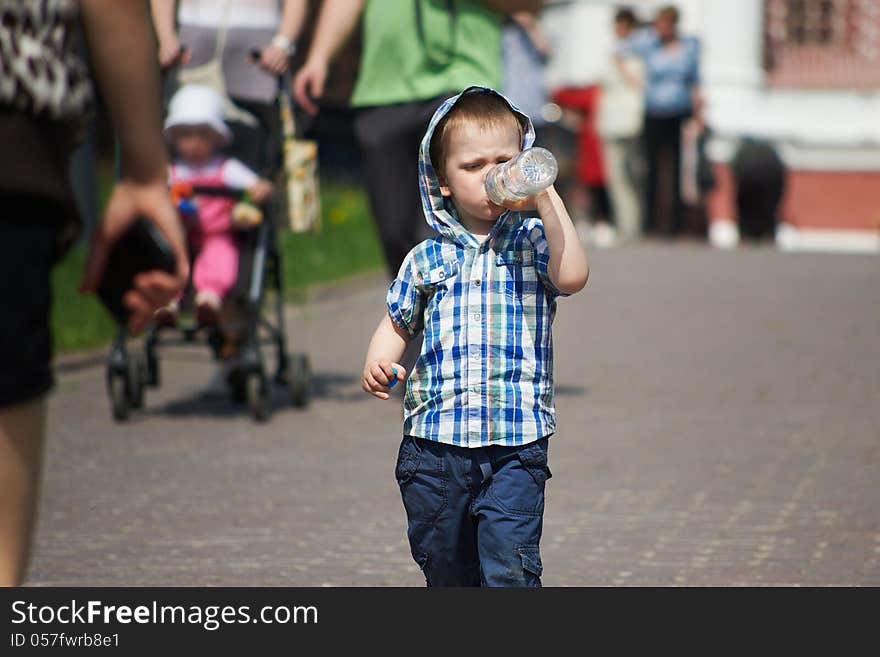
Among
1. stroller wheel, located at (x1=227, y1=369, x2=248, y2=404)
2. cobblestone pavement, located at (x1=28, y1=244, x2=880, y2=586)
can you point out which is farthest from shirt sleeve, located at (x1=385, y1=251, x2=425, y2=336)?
stroller wheel, located at (x1=227, y1=369, x2=248, y2=404)

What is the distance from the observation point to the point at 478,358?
3992 millimetres

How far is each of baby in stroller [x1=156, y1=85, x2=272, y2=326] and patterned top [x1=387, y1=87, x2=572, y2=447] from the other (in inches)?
149

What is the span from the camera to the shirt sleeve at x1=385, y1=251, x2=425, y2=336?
4.07m

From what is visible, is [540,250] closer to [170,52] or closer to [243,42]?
[170,52]

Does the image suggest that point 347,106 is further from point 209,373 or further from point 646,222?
point 646,222

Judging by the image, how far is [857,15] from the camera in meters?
26.5

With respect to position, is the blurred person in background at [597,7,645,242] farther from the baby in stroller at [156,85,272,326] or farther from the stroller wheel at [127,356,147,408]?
the stroller wheel at [127,356,147,408]

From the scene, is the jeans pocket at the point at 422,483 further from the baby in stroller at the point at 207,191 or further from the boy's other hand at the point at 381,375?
the baby in stroller at the point at 207,191

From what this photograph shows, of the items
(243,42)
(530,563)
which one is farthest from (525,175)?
(243,42)

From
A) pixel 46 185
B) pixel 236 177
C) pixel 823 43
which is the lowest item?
pixel 823 43

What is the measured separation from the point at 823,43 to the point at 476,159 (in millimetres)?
23471

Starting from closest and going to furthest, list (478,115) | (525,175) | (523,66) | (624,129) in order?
(525,175), (478,115), (523,66), (624,129)
